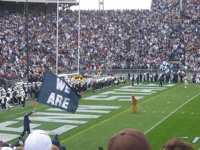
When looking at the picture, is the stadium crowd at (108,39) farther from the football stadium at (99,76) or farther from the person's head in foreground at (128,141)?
the person's head in foreground at (128,141)

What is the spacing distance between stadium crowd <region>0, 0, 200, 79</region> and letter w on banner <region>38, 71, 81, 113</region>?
19996 mm

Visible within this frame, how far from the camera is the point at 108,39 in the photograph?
41.3m

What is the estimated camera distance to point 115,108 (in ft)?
65.9

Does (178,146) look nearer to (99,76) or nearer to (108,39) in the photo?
(99,76)

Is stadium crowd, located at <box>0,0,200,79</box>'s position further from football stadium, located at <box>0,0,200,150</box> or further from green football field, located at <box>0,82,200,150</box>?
green football field, located at <box>0,82,200,150</box>

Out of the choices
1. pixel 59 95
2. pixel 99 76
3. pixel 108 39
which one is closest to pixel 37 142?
pixel 59 95

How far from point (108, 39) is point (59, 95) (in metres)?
31.8

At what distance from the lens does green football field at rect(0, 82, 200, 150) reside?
1348 centimetres

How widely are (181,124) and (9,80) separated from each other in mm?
12921

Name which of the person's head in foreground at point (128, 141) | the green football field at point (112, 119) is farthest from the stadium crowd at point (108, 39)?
the person's head in foreground at point (128, 141)

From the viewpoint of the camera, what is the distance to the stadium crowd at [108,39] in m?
34.2

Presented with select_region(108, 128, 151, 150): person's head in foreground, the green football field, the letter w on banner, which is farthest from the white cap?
the green football field

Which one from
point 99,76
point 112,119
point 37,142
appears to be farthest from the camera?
point 99,76

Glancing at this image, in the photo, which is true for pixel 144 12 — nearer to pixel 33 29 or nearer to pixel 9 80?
pixel 33 29
